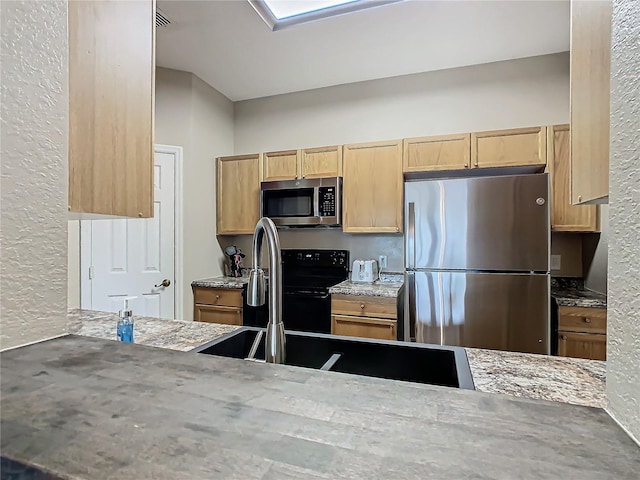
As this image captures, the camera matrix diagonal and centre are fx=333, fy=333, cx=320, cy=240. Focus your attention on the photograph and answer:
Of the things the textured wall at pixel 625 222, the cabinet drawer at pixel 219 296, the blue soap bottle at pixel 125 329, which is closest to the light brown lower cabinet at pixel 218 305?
the cabinet drawer at pixel 219 296

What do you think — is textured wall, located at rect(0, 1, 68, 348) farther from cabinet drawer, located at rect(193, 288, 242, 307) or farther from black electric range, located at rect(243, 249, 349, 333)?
cabinet drawer, located at rect(193, 288, 242, 307)

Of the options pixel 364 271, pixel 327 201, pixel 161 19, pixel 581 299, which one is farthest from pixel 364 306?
pixel 161 19

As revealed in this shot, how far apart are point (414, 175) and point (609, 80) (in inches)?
94.6

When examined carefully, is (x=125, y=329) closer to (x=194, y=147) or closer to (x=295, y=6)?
(x=295, y=6)

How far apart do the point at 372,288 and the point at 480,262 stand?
2.76ft

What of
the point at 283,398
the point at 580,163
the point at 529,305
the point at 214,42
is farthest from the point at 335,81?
the point at 283,398

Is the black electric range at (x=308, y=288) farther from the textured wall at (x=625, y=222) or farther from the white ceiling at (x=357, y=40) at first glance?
the textured wall at (x=625, y=222)

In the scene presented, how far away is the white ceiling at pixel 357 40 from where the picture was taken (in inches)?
90.1

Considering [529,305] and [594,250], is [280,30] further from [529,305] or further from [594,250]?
[594,250]

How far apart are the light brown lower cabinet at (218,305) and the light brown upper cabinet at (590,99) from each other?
274 cm

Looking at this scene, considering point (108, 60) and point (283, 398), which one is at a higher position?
point (108, 60)

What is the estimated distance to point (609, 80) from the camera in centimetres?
54

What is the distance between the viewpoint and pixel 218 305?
3.12 m

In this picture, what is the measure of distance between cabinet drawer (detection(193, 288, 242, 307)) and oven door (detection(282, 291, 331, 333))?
18.3 inches
